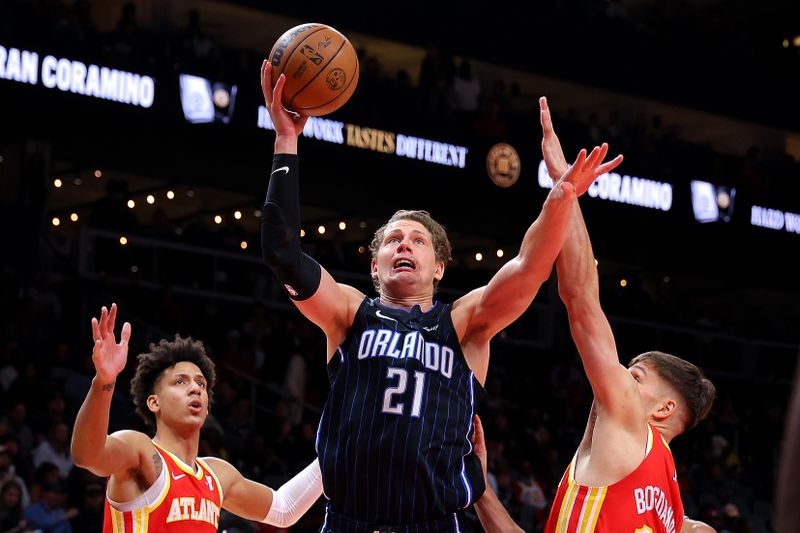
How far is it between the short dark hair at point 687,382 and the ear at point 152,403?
2181 millimetres

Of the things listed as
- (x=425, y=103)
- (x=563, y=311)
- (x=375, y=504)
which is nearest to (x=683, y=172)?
(x=563, y=311)

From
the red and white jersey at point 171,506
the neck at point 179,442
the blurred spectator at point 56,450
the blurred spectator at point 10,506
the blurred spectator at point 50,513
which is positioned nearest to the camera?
the red and white jersey at point 171,506

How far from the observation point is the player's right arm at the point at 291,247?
4035mm

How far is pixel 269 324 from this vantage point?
1554cm

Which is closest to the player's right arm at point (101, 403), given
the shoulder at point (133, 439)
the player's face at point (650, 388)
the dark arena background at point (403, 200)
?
the shoulder at point (133, 439)

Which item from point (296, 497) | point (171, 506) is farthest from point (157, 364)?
point (296, 497)

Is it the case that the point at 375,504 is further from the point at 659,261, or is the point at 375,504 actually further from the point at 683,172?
the point at 659,261

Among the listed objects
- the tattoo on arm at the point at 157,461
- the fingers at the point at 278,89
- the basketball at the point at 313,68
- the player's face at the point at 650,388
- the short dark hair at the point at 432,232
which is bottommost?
the tattoo on arm at the point at 157,461

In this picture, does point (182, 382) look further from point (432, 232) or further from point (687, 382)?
point (687, 382)

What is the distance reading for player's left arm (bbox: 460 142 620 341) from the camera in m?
4.00

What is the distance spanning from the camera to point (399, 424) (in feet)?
13.1

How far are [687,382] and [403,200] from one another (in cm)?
1613

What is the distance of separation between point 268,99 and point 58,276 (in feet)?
37.4

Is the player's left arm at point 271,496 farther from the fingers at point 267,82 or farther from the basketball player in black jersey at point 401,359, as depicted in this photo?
the fingers at point 267,82
